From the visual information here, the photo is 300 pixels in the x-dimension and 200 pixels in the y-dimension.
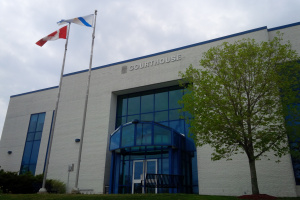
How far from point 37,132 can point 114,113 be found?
32.0 ft

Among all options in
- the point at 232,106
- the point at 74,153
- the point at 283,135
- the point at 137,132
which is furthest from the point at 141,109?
the point at 283,135

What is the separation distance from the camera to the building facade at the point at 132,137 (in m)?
18.0

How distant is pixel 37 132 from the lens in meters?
28.5

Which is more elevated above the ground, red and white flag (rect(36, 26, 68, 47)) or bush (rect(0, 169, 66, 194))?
red and white flag (rect(36, 26, 68, 47))

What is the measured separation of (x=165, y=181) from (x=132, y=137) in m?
3.86

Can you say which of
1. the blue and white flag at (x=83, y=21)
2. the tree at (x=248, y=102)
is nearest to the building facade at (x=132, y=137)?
the tree at (x=248, y=102)

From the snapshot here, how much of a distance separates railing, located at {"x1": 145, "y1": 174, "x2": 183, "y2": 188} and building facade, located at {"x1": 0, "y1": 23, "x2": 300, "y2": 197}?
0.08 m

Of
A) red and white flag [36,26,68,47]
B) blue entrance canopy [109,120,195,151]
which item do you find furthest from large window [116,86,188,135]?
red and white flag [36,26,68,47]

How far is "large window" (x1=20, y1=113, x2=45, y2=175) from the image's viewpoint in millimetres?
26953

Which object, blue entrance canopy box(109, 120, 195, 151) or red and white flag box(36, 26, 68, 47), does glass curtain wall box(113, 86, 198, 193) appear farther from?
red and white flag box(36, 26, 68, 47)

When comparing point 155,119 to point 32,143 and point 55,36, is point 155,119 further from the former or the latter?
point 32,143

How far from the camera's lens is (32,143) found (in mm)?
28109

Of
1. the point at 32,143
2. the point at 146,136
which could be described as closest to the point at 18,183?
the point at 32,143

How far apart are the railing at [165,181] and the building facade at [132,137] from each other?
0.08 m
